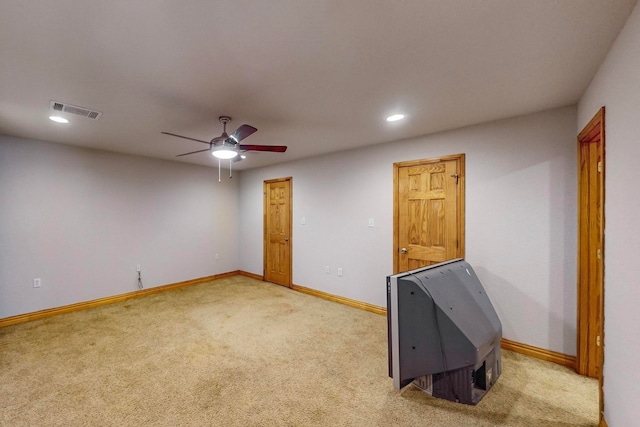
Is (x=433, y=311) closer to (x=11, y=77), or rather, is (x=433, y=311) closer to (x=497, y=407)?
(x=497, y=407)

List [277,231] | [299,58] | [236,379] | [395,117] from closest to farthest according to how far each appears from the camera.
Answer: [299,58]
[236,379]
[395,117]
[277,231]

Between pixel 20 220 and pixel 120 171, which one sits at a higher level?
pixel 120 171

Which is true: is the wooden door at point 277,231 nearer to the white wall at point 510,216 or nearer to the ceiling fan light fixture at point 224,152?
the white wall at point 510,216

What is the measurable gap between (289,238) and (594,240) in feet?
13.0

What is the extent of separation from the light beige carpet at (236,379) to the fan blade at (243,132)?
6.79 ft

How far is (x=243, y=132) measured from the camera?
246 cm

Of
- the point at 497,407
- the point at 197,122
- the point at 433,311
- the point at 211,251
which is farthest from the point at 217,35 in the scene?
the point at 211,251

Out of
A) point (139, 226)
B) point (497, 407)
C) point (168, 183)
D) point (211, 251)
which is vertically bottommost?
point (497, 407)

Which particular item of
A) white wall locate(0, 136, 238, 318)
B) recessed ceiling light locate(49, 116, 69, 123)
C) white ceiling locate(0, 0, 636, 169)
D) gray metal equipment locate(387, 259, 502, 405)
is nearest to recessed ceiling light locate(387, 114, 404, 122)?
white ceiling locate(0, 0, 636, 169)

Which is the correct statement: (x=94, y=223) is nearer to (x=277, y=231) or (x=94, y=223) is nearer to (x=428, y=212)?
(x=277, y=231)

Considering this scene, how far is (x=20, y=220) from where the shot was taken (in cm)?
358

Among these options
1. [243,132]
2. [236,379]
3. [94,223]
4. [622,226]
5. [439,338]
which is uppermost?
[243,132]

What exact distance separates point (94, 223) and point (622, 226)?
5640 millimetres

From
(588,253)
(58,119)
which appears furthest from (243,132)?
(588,253)
